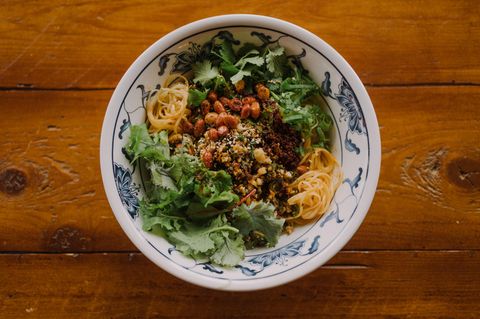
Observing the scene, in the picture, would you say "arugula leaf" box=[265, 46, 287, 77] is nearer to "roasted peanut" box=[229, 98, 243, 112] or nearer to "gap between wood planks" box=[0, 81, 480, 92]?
"roasted peanut" box=[229, 98, 243, 112]

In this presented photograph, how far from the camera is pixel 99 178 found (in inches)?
73.7

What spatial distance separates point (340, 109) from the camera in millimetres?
1611

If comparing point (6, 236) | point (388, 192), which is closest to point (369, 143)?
point (388, 192)

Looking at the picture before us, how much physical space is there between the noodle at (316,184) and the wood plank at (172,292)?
1.15 ft

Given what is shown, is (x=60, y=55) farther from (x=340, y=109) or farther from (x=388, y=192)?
(x=388, y=192)

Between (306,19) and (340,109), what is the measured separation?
1.56ft

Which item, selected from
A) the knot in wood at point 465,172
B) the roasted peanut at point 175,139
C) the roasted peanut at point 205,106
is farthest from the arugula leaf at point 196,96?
the knot in wood at point 465,172

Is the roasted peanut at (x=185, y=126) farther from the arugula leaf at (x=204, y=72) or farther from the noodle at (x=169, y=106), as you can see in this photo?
the arugula leaf at (x=204, y=72)

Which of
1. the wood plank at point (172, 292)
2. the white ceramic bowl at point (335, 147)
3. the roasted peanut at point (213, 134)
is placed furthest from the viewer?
the wood plank at point (172, 292)

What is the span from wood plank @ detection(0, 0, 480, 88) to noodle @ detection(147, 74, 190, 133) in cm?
32

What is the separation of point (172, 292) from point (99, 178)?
48 centimetres

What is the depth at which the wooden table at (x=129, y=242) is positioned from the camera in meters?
1.88

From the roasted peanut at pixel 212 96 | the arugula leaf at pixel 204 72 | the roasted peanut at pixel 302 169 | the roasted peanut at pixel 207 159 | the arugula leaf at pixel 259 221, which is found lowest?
the arugula leaf at pixel 259 221

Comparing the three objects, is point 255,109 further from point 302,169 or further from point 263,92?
point 302,169
